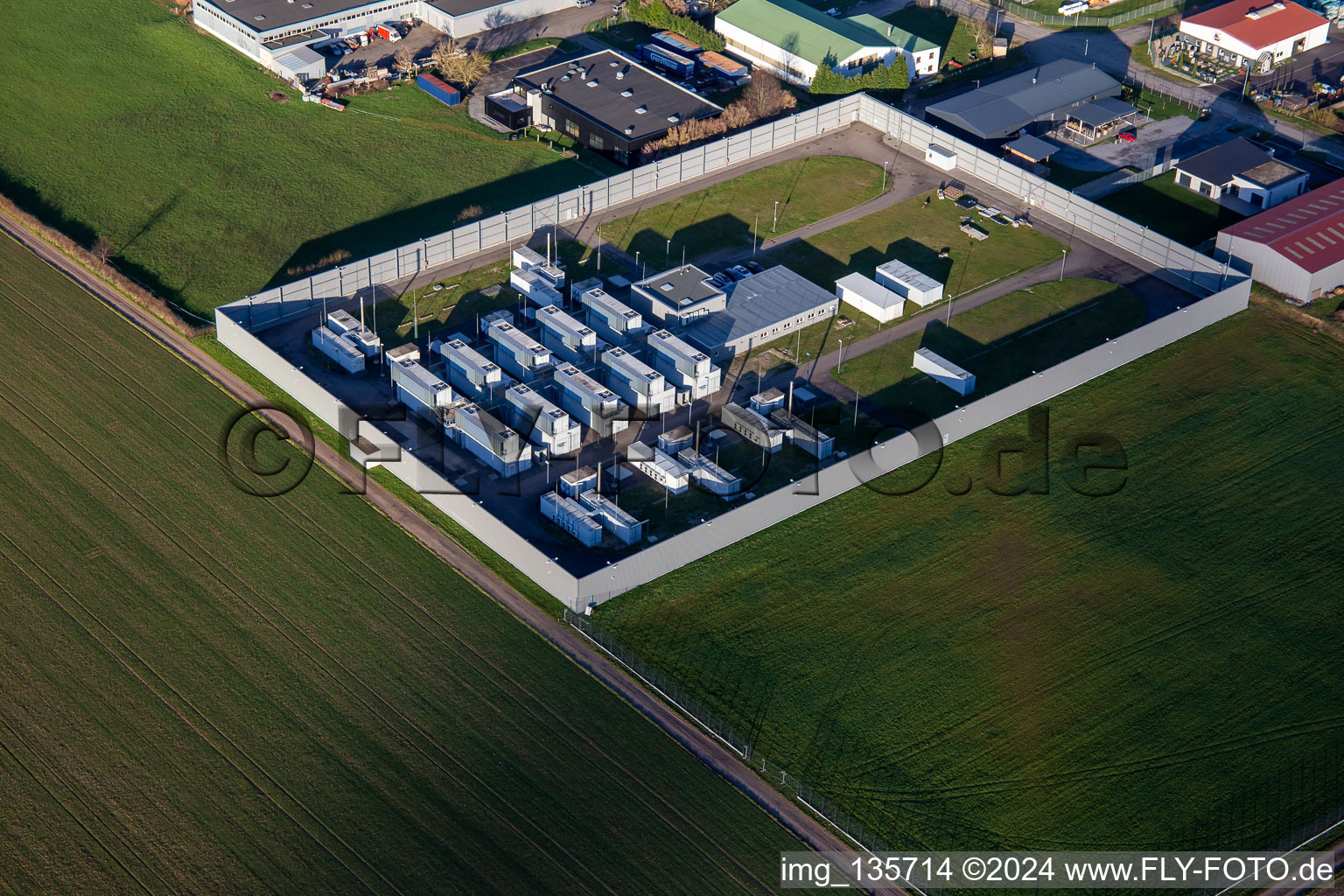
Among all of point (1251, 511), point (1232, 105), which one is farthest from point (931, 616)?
point (1232, 105)

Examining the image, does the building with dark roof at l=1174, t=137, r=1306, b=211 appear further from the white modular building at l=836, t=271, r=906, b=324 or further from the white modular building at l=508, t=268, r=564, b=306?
the white modular building at l=508, t=268, r=564, b=306

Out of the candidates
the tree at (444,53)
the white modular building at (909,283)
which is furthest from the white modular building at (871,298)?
the tree at (444,53)

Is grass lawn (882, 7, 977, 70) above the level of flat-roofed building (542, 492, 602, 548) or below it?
above

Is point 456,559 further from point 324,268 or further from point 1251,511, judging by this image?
point 1251,511

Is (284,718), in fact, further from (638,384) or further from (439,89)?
(439,89)

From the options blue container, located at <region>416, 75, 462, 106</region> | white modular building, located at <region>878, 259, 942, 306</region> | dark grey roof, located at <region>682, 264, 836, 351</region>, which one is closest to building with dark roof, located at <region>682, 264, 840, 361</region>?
dark grey roof, located at <region>682, 264, 836, 351</region>
